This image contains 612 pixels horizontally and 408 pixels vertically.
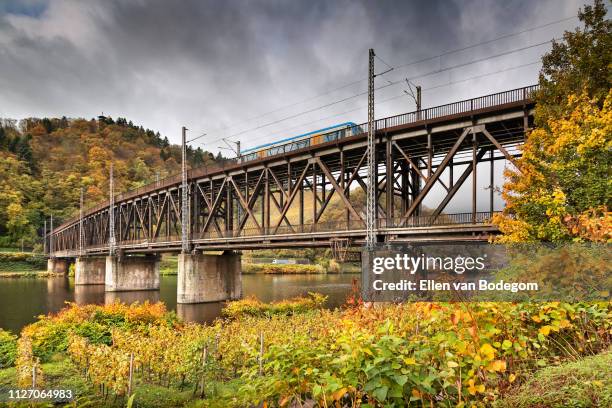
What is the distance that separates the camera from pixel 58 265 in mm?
105375

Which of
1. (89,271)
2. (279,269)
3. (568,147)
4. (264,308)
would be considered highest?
(568,147)

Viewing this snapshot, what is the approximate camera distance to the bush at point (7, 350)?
1512cm

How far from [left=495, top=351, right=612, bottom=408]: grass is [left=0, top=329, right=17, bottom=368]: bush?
17.2 metres

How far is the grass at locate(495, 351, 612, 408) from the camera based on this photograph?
Answer: 4422mm

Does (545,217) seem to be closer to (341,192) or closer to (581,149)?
(581,149)

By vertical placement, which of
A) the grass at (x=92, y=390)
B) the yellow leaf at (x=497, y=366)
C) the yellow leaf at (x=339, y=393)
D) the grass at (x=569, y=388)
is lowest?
the grass at (x=92, y=390)

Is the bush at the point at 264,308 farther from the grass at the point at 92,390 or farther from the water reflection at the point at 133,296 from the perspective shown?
the water reflection at the point at 133,296

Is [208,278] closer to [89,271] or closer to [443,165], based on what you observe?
[443,165]

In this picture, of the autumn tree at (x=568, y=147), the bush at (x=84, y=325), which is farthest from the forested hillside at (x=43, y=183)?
the autumn tree at (x=568, y=147)

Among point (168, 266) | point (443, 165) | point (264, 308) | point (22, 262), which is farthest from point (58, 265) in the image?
point (443, 165)

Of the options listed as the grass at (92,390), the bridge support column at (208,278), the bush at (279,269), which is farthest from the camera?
the bush at (279,269)

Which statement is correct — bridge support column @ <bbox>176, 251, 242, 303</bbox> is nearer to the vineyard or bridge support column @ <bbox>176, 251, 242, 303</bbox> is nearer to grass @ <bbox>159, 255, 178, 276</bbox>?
the vineyard

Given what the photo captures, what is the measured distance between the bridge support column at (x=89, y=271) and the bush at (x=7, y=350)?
230 ft

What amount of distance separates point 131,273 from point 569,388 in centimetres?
6907
